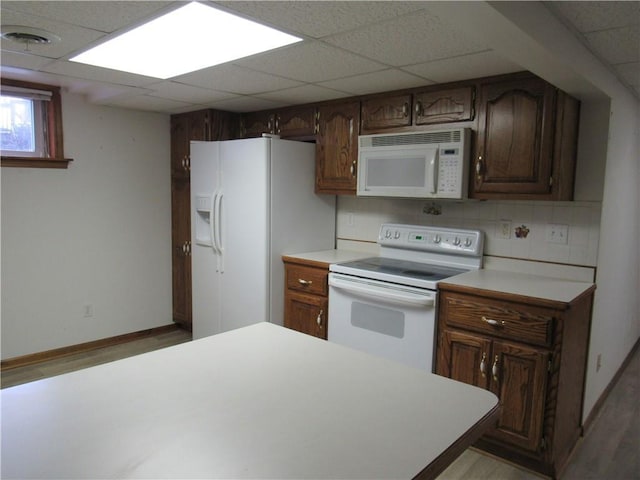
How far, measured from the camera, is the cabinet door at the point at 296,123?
342cm

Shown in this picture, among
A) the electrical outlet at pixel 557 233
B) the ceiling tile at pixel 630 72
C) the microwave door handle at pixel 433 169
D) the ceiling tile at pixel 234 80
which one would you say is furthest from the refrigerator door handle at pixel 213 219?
the ceiling tile at pixel 630 72

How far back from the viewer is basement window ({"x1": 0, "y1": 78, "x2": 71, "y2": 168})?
327 centimetres

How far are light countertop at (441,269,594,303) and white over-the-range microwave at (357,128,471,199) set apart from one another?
19.1 inches

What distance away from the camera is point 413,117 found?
283 centimetres

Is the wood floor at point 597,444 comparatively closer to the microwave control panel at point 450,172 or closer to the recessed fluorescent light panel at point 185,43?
the microwave control panel at point 450,172

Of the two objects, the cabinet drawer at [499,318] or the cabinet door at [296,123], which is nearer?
the cabinet drawer at [499,318]

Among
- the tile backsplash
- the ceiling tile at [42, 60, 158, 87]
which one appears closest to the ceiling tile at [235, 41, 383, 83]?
the ceiling tile at [42, 60, 158, 87]

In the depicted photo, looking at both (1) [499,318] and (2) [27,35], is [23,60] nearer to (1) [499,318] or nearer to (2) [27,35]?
(2) [27,35]

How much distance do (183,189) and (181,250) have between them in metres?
0.57

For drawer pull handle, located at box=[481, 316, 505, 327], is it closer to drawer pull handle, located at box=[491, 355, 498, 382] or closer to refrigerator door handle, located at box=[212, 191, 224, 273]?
drawer pull handle, located at box=[491, 355, 498, 382]

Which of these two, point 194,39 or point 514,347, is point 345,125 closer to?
point 194,39

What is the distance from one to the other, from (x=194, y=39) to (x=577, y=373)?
255 centimetres

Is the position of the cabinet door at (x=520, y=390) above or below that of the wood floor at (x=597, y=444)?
above

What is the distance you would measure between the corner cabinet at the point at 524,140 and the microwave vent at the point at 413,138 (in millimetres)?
145
